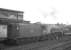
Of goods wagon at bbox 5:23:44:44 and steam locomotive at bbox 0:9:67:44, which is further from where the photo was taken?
steam locomotive at bbox 0:9:67:44

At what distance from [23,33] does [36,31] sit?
8.73 feet

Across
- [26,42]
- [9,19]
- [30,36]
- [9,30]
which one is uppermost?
[9,19]

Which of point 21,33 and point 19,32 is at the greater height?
point 19,32

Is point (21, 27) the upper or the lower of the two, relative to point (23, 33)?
upper

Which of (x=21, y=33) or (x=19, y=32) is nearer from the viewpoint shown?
(x=19, y=32)

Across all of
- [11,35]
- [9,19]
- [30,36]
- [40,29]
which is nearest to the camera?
[11,35]

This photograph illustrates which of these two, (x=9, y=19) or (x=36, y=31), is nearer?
(x=36, y=31)

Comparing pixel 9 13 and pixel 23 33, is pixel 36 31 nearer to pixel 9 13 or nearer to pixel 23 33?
pixel 23 33

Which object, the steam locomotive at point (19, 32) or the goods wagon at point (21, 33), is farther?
the steam locomotive at point (19, 32)

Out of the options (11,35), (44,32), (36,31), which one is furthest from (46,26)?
(11,35)

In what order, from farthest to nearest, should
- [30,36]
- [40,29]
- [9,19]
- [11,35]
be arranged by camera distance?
[9,19], [40,29], [30,36], [11,35]

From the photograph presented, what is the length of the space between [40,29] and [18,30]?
432 centimetres

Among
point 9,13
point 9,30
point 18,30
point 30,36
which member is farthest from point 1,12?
point 30,36

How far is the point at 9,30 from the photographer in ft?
49.1
